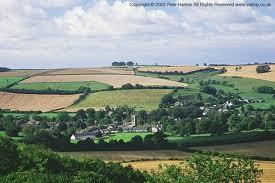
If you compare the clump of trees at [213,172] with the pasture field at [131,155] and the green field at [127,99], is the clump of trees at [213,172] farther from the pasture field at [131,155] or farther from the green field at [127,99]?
the green field at [127,99]

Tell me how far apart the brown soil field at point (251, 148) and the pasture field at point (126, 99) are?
65849 millimetres

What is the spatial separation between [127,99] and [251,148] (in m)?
82.9

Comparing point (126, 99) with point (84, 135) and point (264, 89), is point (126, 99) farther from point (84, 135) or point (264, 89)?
point (84, 135)

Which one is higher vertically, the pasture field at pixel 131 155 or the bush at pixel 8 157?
the bush at pixel 8 157

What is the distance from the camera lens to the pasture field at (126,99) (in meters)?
162

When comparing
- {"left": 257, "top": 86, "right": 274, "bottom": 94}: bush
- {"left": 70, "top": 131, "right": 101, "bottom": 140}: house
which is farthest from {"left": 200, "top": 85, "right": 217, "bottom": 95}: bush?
{"left": 70, "top": 131, "right": 101, "bottom": 140}: house

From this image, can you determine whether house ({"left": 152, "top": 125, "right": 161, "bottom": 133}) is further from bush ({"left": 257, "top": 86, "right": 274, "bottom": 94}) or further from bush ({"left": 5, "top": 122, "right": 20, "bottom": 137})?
bush ({"left": 257, "top": 86, "right": 274, "bottom": 94})

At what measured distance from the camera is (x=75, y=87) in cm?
19012

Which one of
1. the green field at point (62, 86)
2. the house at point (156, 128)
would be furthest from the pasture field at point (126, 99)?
the house at point (156, 128)

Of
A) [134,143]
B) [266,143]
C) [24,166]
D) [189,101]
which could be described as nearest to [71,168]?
Result: [24,166]

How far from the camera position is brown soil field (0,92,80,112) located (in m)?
157

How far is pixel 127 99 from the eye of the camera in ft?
561

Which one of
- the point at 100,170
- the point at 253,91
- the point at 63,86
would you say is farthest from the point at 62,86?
the point at 100,170

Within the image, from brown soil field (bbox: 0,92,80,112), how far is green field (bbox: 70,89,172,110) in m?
5.03
